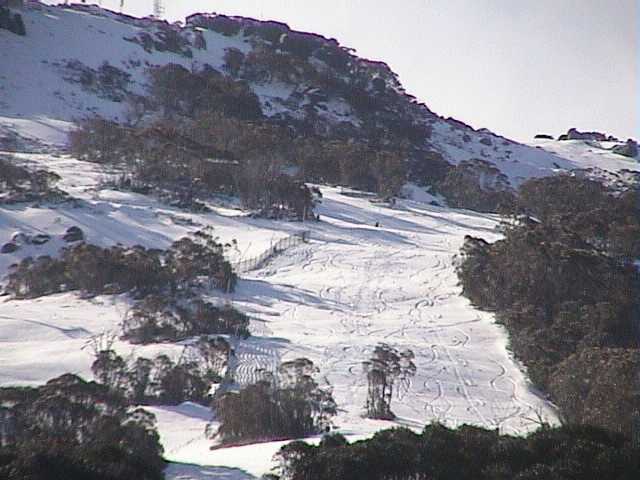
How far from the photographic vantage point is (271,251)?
117ft

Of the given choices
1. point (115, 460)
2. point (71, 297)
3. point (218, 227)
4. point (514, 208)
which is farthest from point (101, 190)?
point (115, 460)

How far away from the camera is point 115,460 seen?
31.0ft

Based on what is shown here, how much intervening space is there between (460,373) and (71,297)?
1422 centimetres

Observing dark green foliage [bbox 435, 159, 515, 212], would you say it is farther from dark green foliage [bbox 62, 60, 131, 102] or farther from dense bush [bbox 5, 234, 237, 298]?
dense bush [bbox 5, 234, 237, 298]

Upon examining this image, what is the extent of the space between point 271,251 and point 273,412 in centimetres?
2102

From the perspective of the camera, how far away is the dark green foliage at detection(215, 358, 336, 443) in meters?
14.5

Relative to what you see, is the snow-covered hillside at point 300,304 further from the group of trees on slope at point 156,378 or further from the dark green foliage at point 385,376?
the group of trees on slope at point 156,378

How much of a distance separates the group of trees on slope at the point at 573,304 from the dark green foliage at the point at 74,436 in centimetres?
827

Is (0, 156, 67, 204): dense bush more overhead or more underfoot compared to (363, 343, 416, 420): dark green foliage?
more underfoot

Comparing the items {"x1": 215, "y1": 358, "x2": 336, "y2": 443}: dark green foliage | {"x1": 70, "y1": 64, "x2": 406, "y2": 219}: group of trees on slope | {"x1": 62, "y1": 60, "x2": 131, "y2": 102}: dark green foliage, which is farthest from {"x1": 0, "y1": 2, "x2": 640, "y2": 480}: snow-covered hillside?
{"x1": 62, "y1": 60, "x2": 131, "y2": 102}: dark green foliage

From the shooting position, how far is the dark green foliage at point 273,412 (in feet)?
47.5

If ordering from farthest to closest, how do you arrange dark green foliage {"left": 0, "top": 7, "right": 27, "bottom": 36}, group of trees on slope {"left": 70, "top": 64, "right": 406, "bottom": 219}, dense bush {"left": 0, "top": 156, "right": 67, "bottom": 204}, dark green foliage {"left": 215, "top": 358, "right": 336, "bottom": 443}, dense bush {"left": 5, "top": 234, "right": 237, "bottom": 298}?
dark green foliage {"left": 0, "top": 7, "right": 27, "bottom": 36} → group of trees on slope {"left": 70, "top": 64, "right": 406, "bottom": 219} → dense bush {"left": 0, "top": 156, "right": 67, "bottom": 204} → dense bush {"left": 5, "top": 234, "right": 237, "bottom": 298} → dark green foliage {"left": 215, "top": 358, "right": 336, "bottom": 443}

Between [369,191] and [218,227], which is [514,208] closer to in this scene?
[369,191]

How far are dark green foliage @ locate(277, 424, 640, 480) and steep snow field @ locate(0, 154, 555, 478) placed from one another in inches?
80.2
